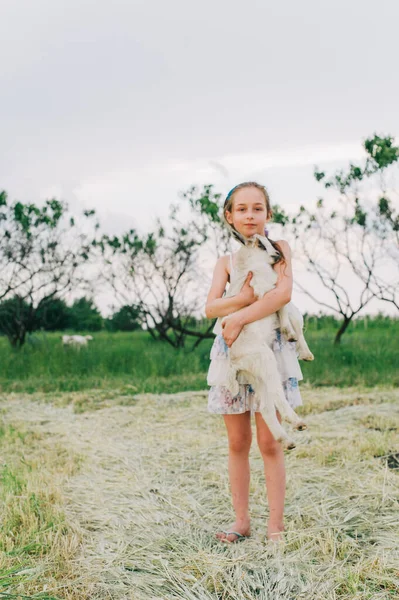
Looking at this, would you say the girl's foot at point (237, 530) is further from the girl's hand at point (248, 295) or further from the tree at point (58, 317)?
the tree at point (58, 317)

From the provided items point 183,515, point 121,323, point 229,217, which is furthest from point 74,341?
point 229,217

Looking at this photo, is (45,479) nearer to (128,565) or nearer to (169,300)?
(128,565)

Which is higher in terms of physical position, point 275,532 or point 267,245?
point 267,245

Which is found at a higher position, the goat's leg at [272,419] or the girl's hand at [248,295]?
the girl's hand at [248,295]

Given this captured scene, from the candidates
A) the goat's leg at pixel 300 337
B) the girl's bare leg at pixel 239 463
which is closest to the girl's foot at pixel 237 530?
the girl's bare leg at pixel 239 463

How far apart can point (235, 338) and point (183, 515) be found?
47.7 inches

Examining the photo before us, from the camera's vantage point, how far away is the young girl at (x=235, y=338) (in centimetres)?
263

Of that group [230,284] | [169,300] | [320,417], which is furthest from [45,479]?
[169,300]

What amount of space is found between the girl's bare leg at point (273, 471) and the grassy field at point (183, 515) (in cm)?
9

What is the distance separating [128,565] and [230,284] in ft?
4.26

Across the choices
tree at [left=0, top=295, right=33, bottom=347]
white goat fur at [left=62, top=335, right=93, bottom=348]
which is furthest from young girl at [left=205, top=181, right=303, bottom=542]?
tree at [left=0, top=295, right=33, bottom=347]

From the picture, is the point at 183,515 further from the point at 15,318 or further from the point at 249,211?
the point at 15,318

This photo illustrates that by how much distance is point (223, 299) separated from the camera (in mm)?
2723

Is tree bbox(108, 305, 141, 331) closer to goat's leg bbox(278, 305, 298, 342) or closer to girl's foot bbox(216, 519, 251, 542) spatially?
girl's foot bbox(216, 519, 251, 542)
